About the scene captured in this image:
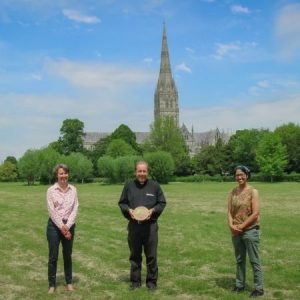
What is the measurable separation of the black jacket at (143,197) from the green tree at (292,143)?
89775 mm

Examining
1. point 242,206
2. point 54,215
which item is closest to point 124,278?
point 54,215

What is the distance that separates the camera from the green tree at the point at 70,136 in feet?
363

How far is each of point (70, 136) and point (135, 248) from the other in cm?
10293

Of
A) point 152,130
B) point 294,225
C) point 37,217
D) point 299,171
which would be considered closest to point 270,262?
point 294,225

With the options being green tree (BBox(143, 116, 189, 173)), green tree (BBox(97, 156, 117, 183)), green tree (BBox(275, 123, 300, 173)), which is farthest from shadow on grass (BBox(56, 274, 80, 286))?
green tree (BBox(143, 116, 189, 173))

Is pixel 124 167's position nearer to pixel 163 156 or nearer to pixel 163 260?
pixel 163 156

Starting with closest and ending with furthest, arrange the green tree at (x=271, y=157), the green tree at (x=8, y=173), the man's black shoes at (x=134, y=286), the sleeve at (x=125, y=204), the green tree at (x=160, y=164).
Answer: the sleeve at (x=125, y=204) → the man's black shoes at (x=134, y=286) → the green tree at (x=160, y=164) → the green tree at (x=271, y=157) → the green tree at (x=8, y=173)

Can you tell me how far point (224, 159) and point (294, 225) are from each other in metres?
83.9

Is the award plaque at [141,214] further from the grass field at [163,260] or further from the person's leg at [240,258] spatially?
the person's leg at [240,258]

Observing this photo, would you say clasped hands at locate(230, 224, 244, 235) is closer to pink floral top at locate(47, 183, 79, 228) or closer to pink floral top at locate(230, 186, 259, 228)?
pink floral top at locate(230, 186, 259, 228)

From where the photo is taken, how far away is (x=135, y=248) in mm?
9438

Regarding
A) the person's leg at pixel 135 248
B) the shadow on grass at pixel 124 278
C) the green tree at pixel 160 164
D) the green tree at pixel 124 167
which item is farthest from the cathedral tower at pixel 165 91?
the person's leg at pixel 135 248

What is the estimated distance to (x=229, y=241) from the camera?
15.3 m

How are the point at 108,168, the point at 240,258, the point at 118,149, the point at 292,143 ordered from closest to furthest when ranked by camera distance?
the point at 240,258 → the point at 108,168 → the point at 292,143 → the point at 118,149
